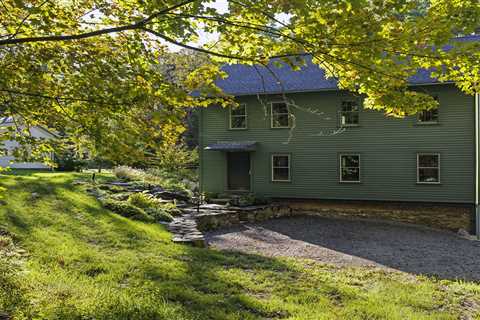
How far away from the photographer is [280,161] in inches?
791

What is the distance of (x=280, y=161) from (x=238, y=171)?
7.67 ft

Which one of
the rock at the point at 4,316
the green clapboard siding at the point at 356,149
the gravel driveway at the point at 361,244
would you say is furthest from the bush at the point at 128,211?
the green clapboard siding at the point at 356,149

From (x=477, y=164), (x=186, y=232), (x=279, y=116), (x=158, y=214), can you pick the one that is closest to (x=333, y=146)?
(x=279, y=116)

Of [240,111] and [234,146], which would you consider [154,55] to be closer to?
[234,146]

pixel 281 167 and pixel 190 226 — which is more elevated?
pixel 281 167

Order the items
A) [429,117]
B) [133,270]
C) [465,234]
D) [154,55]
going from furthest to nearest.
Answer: [429,117] → [465,234] → [133,270] → [154,55]

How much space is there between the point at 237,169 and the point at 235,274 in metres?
13.8

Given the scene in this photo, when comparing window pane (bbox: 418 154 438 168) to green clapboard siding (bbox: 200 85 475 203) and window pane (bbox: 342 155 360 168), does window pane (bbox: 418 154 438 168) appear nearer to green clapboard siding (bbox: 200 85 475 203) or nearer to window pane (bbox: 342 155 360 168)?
green clapboard siding (bbox: 200 85 475 203)

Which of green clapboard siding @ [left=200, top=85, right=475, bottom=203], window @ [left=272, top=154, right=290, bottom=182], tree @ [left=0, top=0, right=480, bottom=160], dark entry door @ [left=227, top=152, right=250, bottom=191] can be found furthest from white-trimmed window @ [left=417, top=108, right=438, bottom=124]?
tree @ [left=0, top=0, right=480, bottom=160]

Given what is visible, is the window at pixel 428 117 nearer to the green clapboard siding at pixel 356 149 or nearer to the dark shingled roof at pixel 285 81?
the green clapboard siding at pixel 356 149

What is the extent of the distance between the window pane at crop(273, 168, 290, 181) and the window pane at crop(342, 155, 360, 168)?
109 inches

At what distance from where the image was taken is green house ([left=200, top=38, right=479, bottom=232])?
17.1 m

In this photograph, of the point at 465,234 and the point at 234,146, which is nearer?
the point at 465,234

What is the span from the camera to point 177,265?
24.1ft
